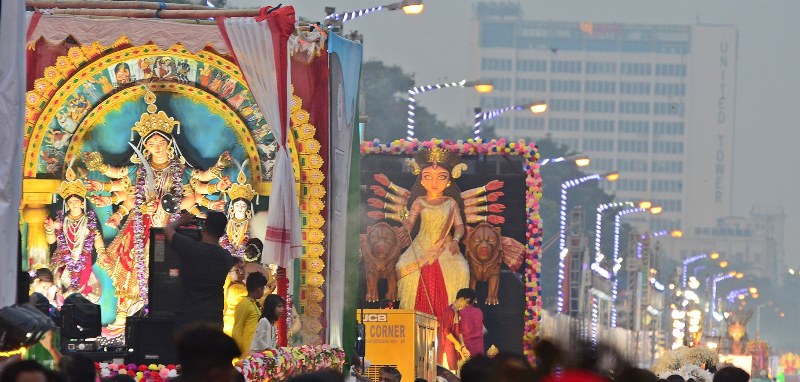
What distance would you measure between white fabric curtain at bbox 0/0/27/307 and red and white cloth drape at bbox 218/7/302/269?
6.76 meters

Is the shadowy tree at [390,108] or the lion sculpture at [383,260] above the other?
the shadowy tree at [390,108]

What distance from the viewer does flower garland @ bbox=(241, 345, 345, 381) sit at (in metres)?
16.7

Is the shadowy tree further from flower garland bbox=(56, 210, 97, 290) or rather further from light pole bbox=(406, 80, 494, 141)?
flower garland bbox=(56, 210, 97, 290)

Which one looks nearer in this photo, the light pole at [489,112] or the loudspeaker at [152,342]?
the loudspeaker at [152,342]

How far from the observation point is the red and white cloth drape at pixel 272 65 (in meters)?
19.3

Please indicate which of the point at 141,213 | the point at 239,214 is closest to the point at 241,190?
the point at 239,214

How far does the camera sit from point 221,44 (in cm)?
2088

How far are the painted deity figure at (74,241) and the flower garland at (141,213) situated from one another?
0.47 m

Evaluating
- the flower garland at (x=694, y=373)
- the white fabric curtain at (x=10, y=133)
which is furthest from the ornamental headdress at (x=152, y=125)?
the white fabric curtain at (x=10, y=133)

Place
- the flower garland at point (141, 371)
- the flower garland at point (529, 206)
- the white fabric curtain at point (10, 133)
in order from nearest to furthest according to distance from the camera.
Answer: the white fabric curtain at point (10, 133) → the flower garland at point (141, 371) → the flower garland at point (529, 206)

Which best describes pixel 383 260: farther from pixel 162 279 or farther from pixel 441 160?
pixel 162 279

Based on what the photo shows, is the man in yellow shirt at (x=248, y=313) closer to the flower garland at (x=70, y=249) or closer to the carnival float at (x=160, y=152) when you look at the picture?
the carnival float at (x=160, y=152)

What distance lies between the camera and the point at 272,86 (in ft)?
65.4

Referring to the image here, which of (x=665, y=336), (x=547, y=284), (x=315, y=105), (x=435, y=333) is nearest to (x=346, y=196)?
(x=315, y=105)
